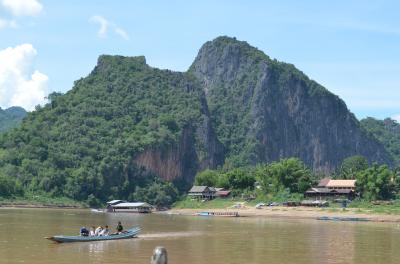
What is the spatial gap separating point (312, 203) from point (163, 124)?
8776 centimetres

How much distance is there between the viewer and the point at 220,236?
54031 mm

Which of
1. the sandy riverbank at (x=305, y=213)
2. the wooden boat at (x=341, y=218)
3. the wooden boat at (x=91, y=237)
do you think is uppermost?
the sandy riverbank at (x=305, y=213)

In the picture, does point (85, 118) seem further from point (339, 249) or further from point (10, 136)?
point (339, 249)

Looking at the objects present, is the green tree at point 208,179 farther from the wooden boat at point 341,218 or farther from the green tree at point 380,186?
the wooden boat at point 341,218

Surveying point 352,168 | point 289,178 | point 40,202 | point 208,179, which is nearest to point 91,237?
point 289,178

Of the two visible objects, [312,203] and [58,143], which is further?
[58,143]

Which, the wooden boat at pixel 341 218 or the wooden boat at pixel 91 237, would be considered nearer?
the wooden boat at pixel 91 237

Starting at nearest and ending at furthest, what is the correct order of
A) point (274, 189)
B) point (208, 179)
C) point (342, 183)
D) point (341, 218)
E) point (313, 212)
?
point (341, 218)
point (313, 212)
point (274, 189)
point (342, 183)
point (208, 179)

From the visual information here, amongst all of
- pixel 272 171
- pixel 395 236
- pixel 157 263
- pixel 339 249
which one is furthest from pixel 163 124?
pixel 157 263

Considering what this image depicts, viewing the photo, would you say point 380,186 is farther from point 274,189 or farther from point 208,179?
point 208,179

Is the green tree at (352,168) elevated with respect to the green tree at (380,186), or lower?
elevated

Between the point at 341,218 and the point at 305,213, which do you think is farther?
the point at 305,213

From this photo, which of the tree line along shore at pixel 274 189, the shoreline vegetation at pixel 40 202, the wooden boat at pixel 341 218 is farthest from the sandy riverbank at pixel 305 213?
the shoreline vegetation at pixel 40 202

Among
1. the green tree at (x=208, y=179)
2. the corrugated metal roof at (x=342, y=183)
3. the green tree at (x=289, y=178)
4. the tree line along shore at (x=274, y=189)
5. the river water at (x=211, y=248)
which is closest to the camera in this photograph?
the river water at (x=211, y=248)
